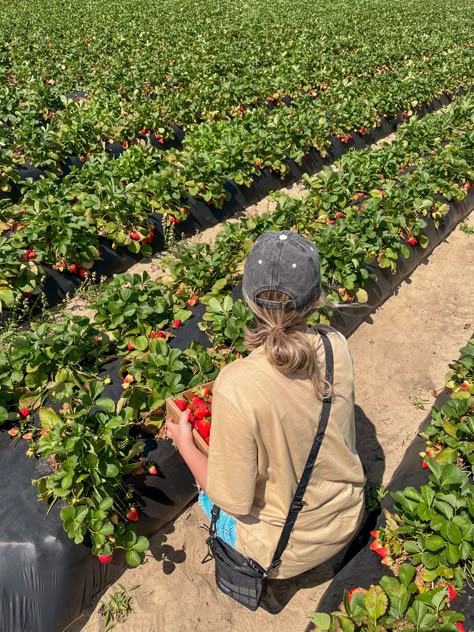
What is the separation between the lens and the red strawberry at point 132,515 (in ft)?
9.65

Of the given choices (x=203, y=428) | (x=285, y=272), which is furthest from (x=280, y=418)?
(x=203, y=428)

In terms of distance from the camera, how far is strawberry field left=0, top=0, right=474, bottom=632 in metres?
2.84

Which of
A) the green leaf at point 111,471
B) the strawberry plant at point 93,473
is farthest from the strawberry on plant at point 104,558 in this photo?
the green leaf at point 111,471

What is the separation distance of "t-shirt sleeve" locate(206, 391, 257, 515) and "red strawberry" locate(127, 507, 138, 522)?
3.59ft

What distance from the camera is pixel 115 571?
3.03 m

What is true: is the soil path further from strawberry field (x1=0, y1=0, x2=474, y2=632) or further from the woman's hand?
the woman's hand

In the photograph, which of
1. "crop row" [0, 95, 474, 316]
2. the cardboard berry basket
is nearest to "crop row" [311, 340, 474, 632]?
the cardboard berry basket

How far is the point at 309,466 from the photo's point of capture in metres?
2.15

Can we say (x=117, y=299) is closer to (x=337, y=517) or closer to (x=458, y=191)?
(x=337, y=517)

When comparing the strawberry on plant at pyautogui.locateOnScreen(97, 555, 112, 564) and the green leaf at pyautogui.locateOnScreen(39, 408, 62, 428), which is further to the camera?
the green leaf at pyautogui.locateOnScreen(39, 408, 62, 428)

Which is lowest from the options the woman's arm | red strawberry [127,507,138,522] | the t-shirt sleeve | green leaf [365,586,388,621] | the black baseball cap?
red strawberry [127,507,138,522]

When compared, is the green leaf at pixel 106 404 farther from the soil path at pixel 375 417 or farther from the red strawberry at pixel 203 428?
the soil path at pixel 375 417

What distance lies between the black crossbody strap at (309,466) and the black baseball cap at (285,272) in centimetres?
35

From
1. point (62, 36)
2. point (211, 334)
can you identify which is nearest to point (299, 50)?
point (62, 36)
